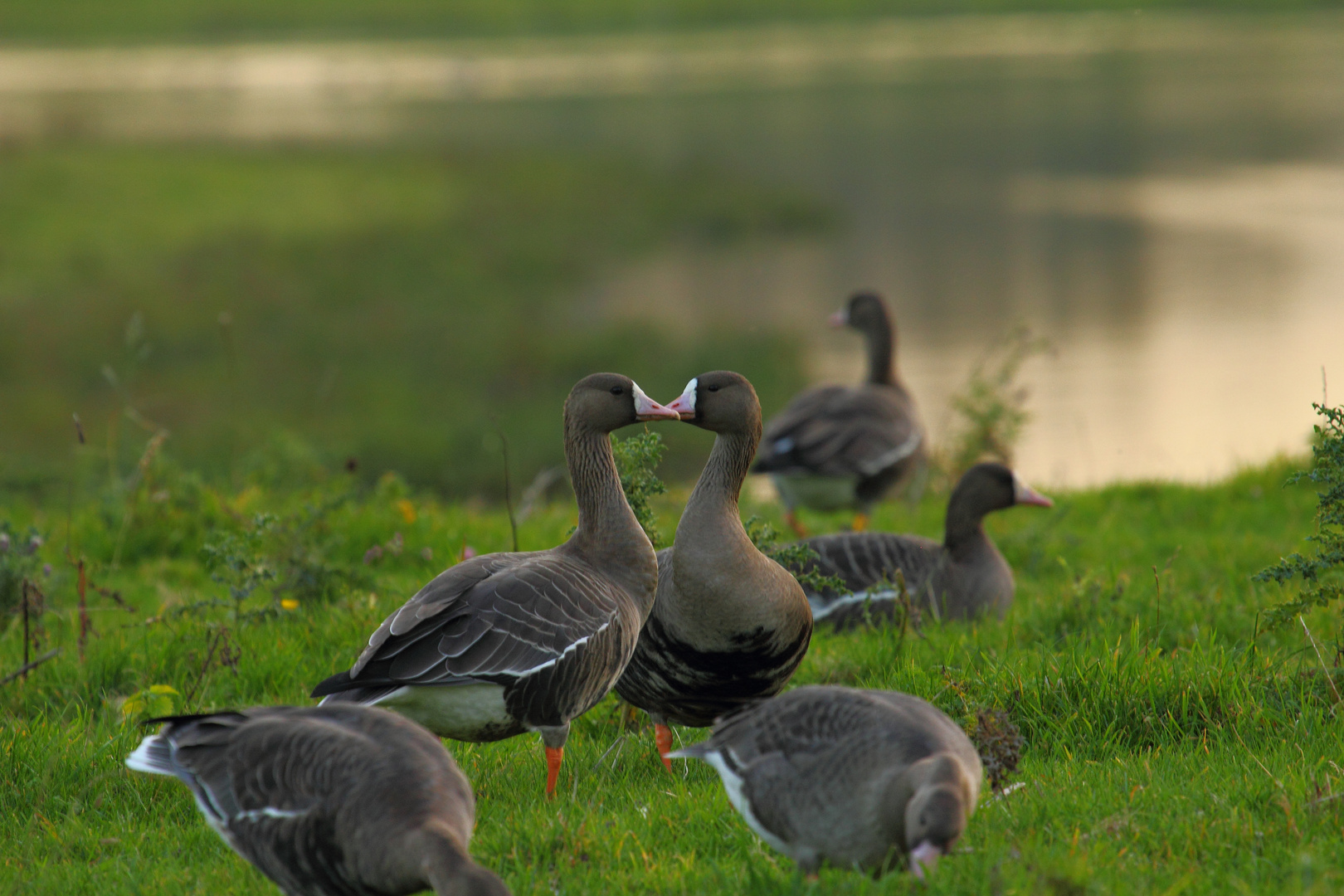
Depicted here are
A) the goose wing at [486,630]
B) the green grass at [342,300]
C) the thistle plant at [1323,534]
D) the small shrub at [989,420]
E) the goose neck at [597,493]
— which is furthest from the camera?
the green grass at [342,300]

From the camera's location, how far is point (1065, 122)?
188 feet

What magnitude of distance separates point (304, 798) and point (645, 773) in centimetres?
200

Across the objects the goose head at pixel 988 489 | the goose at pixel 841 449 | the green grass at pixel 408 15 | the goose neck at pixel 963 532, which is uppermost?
the green grass at pixel 408 15

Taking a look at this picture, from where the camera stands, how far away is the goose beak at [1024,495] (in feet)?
29.3

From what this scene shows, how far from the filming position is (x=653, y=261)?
3706 centimetres

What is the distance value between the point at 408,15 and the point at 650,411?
430 ft

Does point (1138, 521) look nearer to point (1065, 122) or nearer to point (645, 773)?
point (645, 773)

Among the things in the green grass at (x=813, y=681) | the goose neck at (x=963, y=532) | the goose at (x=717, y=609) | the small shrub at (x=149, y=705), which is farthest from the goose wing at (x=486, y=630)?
the goose neck at (x=963, y=532)

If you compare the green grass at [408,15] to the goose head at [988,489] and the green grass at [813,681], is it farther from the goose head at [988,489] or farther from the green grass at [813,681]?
the green grass at [813,681]

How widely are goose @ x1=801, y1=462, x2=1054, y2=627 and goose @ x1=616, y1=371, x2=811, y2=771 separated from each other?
6.50ft

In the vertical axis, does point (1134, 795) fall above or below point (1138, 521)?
above

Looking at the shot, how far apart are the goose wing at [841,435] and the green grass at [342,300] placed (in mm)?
4216

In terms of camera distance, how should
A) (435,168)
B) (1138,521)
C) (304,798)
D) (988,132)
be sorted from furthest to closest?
(988,132) < (435,168) < (1138,521) < (304,798)

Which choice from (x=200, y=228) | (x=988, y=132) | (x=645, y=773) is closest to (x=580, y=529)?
(x=645, y=773)
